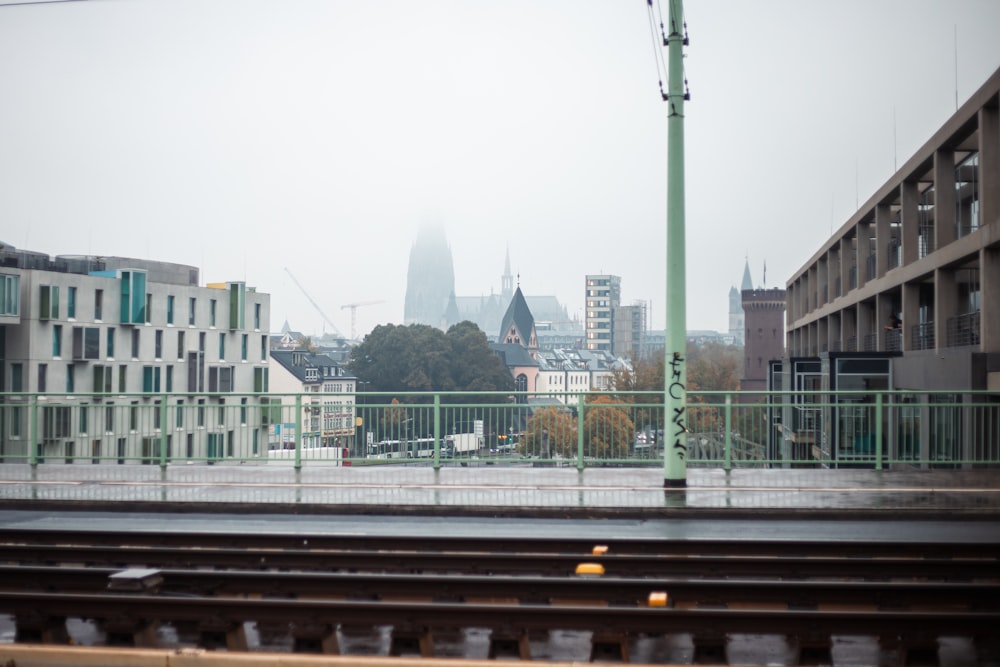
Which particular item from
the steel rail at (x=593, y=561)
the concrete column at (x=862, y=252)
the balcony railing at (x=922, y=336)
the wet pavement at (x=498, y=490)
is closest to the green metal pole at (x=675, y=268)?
the wet pavement at (x=498, y=490)

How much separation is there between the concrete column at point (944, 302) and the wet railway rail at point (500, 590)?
78.1 feet

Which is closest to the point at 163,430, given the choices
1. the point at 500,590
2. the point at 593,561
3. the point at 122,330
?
the point at 593,561

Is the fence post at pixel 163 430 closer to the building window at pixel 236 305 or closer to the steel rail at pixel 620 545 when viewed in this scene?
the steel rail at pixel 620 545

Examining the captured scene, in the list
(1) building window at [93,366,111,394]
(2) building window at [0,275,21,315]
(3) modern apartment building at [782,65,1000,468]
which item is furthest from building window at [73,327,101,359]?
(3) modern apartment building at [782,65,1000,468]

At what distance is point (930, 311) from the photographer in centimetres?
3831

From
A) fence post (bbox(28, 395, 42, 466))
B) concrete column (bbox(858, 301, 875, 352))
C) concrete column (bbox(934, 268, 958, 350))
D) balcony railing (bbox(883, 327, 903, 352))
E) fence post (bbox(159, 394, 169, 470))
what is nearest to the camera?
fence post (bbox(159, 394, 169, 470))

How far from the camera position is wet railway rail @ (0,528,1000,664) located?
729 centimetres

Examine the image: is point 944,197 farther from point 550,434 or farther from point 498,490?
point 498,490

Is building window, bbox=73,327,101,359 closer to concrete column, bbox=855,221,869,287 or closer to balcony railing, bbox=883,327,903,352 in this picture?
concrete column, bbox=855,221,869,287

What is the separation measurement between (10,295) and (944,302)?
191ft

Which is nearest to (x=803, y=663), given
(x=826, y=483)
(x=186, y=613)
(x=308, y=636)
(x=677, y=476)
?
(x=308, y=636)

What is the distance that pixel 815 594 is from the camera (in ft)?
26.6

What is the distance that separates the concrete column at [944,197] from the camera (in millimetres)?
31656

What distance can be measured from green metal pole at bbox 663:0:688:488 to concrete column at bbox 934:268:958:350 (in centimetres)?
2061
